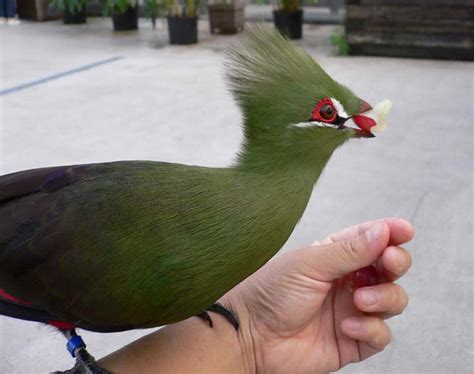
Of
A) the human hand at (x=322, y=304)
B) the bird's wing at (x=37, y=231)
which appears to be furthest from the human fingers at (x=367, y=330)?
the bird's wing at (x=37, y=231)

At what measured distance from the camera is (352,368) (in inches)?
80.3

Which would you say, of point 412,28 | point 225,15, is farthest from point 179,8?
point 412,28

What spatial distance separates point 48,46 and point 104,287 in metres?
6.39

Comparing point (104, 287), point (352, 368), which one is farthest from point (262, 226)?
point (352, 368)

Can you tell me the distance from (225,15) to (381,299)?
6680mm

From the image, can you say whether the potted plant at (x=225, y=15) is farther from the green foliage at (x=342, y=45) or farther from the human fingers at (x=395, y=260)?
the human fingers at (x=395, y=260)

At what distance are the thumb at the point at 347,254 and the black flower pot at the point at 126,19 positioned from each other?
7.06m

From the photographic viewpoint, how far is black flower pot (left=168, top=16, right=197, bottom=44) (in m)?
6.89

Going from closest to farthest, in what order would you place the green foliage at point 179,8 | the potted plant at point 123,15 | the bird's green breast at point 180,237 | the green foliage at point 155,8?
the bird's green breast at point 180,237
the green foliage at point 155,8
the green foliage at point 179,8
the potted plant at point 123,15

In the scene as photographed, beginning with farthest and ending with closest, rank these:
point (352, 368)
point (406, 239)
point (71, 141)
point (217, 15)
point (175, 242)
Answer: point (217, 15), point (71, 141), point (352, 368), point (406, 239), point (175, 242)

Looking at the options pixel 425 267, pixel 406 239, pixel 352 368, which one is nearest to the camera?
pixel 406 239

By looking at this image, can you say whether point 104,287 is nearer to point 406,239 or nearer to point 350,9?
point 406,239

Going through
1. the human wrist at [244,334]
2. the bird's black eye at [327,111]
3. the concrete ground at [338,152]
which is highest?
the bird's black eye at [327,111]

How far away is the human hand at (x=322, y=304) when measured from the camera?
1.30 meters
